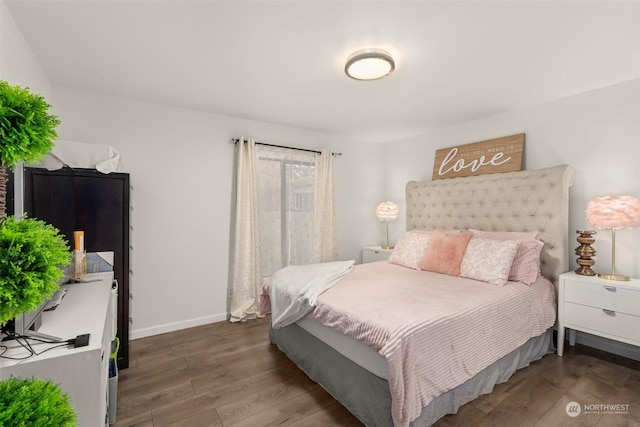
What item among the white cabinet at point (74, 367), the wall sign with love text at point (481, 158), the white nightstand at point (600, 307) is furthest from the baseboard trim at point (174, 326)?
the white nightstand at point (600, 307)

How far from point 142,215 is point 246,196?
3.54ft

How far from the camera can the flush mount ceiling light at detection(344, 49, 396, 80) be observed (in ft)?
6.51

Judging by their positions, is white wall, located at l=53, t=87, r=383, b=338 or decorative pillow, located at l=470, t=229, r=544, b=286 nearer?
decorative pillow, located at l=470, t=229, r=544, b=286

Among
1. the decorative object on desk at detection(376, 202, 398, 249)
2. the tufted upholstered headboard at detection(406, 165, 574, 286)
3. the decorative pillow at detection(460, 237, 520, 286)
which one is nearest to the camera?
the decorative pillow at detection(460, 237, 520, 286)

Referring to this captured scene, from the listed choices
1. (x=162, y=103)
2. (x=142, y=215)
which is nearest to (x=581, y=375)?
(x=142, y=215)

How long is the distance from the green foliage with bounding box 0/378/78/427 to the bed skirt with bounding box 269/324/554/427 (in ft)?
4.56

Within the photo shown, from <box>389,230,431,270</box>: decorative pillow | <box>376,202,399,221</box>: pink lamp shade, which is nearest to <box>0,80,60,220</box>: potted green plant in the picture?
<box>389,230,431,270</box>: decorative pillow

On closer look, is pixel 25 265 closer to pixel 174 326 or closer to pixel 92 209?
pixel 92 209

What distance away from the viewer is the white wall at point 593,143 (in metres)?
2.48

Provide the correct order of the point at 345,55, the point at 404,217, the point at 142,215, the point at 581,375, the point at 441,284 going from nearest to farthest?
1. the point at 345,55
2. the point at 581,375
3. the point at 441,284
4. the point at 142,215
5. the point at 404,217

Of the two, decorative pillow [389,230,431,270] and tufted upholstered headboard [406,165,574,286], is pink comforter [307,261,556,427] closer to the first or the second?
tufted upholstered headboard [406,165,574,286]

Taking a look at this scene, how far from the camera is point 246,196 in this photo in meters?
3.41

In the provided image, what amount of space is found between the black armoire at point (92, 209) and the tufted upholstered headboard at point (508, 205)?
337 cm

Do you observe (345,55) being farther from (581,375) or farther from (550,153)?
(581,375)
